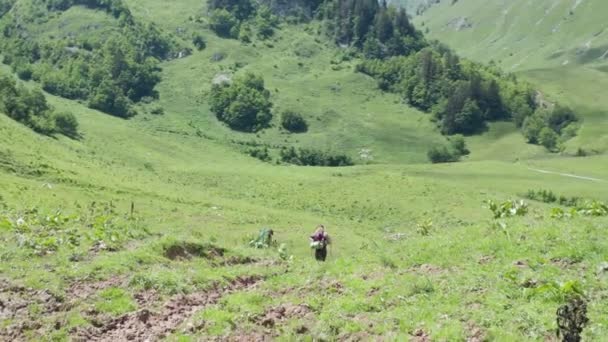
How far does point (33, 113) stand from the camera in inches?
4513

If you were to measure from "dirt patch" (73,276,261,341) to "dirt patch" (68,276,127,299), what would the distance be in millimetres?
2253

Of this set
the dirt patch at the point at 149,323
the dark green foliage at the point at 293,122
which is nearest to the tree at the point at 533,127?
the dark green foliage at the point at 293,122

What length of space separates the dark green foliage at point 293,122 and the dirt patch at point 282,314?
545 feet

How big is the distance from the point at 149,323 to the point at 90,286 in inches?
145

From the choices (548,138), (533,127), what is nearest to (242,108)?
(533,127)

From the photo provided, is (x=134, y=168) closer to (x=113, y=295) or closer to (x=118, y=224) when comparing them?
(x=118, y=224)

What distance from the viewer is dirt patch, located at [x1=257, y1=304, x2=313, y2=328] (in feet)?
66.6

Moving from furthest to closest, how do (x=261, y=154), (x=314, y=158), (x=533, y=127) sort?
(x=533, y=127) < (x=314, y=158) < (x=261, y=154)

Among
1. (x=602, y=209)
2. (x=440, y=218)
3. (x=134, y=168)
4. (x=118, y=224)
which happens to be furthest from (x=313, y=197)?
(x=602, y=209)

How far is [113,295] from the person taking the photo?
22.0 meters

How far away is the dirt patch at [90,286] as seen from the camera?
21953mm

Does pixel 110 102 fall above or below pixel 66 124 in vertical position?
above

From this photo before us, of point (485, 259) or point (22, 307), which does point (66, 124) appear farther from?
point (485, 259)

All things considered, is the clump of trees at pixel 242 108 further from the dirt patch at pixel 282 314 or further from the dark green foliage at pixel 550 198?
the dirt patch at pixel 282 314
